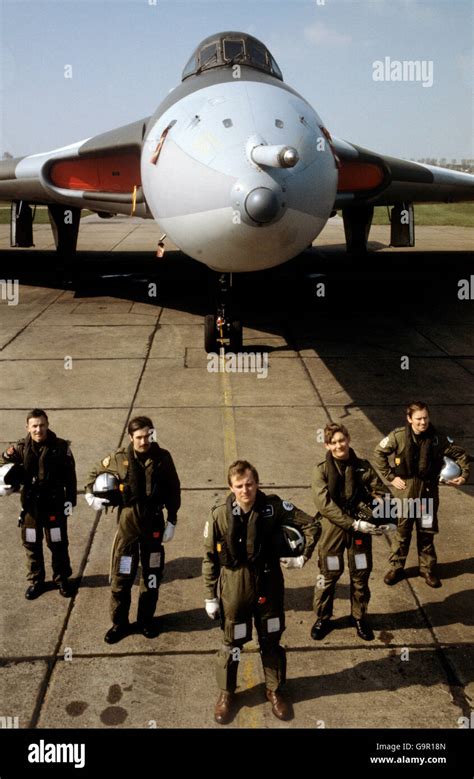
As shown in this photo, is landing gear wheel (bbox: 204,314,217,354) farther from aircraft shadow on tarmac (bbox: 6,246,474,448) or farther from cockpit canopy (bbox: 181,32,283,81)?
cockpit canopy (bbox: 181,32,283,81)

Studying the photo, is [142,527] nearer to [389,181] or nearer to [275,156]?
[275,156]

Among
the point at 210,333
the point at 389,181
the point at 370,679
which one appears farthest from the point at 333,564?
the point at 389,181

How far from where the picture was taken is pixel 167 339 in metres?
12.9

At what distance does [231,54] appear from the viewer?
1000cm

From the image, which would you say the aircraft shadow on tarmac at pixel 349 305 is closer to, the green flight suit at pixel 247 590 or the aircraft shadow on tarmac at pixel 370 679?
the aircraft shadow on tarmac at pixel 370 679

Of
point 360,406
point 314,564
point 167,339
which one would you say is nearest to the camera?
point 314,564

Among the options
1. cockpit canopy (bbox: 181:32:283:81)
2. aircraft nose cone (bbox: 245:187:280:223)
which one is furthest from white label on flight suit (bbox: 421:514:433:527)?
cockpit canopy (bbox: 181:32:283:81)

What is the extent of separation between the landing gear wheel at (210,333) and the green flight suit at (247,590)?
24.3 feet

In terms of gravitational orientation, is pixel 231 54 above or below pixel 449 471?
above

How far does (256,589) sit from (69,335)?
33.1 ft

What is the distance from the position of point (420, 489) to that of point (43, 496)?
3130 mm
